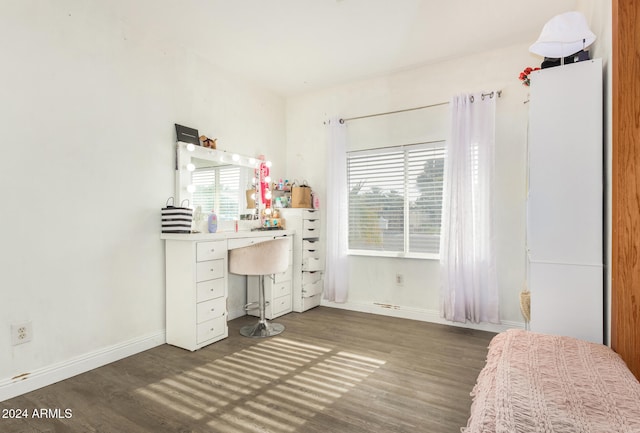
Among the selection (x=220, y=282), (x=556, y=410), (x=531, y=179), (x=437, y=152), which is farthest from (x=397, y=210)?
(x=556, y=410)

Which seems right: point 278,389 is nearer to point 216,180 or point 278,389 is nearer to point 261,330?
point 261,330

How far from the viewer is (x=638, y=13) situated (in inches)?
57.2

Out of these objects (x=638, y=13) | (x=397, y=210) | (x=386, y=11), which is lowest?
(x=397, y=210)

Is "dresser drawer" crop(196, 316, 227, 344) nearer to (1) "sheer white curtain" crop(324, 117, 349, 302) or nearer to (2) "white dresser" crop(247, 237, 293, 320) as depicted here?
(2) "white dresser" crop(247, 237, 293, 320)

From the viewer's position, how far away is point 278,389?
78.5 inches

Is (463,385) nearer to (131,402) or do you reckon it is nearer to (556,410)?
(556,410)

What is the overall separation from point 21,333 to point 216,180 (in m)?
1.84

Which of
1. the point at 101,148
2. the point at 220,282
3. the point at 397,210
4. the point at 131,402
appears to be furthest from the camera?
the point at 397,210

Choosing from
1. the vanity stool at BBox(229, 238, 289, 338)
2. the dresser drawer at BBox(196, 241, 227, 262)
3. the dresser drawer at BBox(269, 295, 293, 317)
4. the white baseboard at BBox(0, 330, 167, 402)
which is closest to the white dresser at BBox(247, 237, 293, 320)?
the dresser drawer at BBox(269, 295, 293, 317)

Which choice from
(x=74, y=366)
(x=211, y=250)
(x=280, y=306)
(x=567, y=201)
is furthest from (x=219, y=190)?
(x=567, y=201)

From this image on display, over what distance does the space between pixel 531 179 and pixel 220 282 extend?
240cm

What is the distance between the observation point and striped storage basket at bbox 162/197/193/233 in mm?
2693

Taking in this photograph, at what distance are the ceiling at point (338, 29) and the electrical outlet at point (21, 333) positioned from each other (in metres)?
2.25

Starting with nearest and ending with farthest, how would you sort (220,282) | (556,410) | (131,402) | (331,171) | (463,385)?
(556,410) → (131,402) → (463,385) → (220,282) → (331,171)
